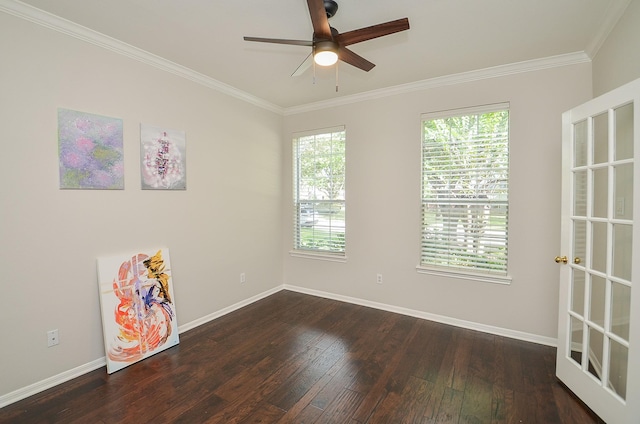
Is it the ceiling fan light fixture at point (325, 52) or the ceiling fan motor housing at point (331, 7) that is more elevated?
the ceiling fan motor housing at point (331, 7)

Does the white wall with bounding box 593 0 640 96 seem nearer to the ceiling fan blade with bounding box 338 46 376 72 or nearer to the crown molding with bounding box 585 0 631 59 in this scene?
the crown molding with bounding box 585 0 631 59

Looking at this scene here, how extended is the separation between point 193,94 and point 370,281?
306cm

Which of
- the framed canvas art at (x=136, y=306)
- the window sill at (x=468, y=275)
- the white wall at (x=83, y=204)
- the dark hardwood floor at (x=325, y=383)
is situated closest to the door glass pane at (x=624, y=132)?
the window sill at (x=468, y=275)

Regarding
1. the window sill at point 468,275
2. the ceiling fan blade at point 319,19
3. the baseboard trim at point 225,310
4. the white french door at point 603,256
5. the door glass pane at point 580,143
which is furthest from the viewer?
the baseboard trim at point 225,310

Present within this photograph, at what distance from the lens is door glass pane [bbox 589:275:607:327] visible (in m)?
1.97

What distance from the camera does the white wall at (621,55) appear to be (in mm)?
1923

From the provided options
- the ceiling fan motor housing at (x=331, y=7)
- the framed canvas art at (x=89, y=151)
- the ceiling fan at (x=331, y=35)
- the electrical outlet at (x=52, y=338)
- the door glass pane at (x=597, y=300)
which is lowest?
the electrical outlet at (x=52, y=338)

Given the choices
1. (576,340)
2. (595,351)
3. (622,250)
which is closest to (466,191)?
(622,250)

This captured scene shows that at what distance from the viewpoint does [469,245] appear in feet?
10.7

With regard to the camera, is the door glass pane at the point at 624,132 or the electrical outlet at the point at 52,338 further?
the electrical outlet at the point at 52,338

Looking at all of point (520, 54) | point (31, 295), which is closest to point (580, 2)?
point (520, 54)

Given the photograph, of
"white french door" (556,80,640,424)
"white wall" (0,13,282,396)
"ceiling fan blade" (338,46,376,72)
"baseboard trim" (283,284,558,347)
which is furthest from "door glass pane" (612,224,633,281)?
"white wall" (0,13,282,396)

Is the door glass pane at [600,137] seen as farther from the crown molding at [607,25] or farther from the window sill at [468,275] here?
the window sill at [468,275]

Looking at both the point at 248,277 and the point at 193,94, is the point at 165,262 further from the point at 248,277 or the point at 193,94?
the point at 193,94
